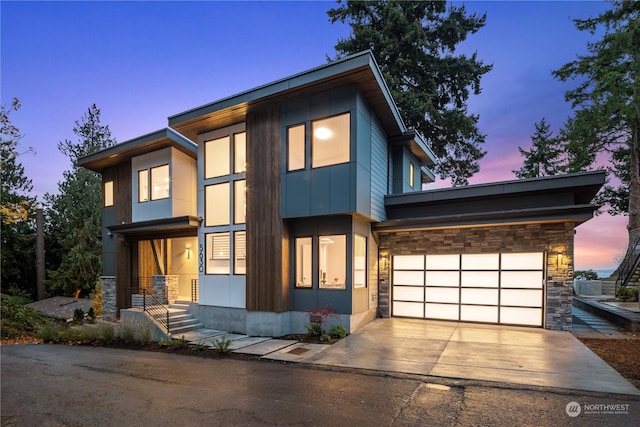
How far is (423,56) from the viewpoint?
19.5 metres

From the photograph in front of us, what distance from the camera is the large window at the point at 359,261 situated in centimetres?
991

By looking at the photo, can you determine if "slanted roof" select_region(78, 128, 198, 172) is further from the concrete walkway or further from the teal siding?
the teal siding

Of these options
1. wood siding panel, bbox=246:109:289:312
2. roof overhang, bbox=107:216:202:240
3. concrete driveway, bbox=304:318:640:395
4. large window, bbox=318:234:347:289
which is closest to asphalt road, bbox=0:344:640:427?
concrete driveway, bbox=304:318:640:395

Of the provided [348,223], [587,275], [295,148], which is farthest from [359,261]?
[587,275]

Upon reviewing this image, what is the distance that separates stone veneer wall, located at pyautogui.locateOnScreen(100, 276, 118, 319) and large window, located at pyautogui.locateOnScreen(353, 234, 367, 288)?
1180 cm

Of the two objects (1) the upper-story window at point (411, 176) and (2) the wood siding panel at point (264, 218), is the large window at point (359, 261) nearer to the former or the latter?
(2) the wood siding panel at point (264, 218)

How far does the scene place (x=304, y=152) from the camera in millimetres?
10055

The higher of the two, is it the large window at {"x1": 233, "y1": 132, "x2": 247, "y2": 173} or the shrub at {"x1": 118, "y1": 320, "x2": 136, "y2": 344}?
the large window at {"x1": 233, "y1": 132, "x2": 247, "y2": 173}

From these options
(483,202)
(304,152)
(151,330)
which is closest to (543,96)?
(483,202)

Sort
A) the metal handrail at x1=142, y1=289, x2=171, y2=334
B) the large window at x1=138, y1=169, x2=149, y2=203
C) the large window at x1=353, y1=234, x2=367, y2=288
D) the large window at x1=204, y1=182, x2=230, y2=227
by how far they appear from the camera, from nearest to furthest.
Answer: the large window at x1=353, y1=234, x2=367, y2=288, the metal handrail at x1=142, y1=289, x2=171, y2=334, the large window at x1=204, y1=182, x2=230, y2=227, the large window at x1=138, y1=169, x2=149, y2=203

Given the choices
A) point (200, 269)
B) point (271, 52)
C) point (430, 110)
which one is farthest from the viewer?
point (271, 52)

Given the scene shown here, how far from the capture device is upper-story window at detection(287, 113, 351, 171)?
31.2 feet

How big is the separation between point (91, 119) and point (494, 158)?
32.7 m

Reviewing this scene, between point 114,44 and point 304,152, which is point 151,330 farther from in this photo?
point 114,44
